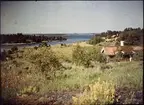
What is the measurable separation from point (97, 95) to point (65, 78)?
1.44 feet

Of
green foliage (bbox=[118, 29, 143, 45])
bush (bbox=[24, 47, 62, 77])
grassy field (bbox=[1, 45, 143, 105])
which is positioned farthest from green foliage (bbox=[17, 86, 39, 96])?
green foliage (bbox=[118, 29, 143, 45])

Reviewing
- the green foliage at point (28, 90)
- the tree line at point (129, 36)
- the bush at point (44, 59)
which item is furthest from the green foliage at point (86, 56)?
the green foliage at point (28, 90)

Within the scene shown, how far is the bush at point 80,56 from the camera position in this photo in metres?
5.23

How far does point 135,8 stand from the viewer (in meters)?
5.12

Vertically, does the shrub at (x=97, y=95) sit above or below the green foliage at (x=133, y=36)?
below

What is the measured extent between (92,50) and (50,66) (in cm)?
54

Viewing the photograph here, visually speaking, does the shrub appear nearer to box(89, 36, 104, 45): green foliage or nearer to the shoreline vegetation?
the shoreline vegetation

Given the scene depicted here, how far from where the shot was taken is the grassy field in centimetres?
518

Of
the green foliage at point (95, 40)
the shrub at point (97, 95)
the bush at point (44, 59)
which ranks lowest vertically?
the shrub at point (97, 95)

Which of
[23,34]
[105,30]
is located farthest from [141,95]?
[23,34]

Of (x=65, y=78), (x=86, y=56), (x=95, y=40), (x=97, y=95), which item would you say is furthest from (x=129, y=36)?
(x=65, y=78)

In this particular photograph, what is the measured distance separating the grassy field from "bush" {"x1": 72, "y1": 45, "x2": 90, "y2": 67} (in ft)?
0.11

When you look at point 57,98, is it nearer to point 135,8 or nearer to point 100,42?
point 100,42

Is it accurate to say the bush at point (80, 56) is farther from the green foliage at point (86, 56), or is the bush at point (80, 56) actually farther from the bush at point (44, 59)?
the bush at point (44, 59)
